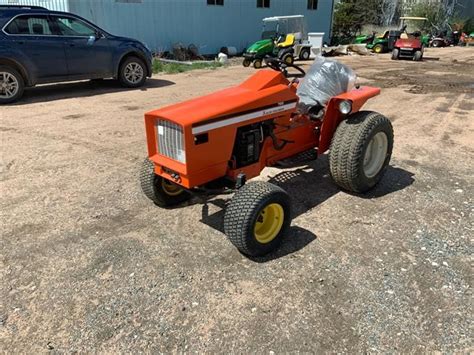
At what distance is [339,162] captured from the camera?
409cm

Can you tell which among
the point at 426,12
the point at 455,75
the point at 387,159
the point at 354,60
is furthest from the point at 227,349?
the point at 426,12

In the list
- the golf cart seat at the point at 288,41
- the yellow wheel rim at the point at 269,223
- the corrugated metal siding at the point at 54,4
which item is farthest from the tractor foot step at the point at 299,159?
the golf cart seat at the point at 288,41

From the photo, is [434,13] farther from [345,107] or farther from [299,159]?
[299,159]

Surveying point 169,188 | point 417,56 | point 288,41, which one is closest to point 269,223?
point 169,188

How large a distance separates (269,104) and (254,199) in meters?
1.00

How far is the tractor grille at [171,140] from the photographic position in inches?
126

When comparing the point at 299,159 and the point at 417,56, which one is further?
the point at 417,56

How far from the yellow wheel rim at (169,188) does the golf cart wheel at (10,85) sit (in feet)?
19.4

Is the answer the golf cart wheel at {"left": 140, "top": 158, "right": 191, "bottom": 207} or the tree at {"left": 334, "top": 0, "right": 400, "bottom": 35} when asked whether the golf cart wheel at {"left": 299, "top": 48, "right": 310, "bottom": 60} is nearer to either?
the tree at {"left": 334, "top": 0, "right": 400, "bottom": 35}

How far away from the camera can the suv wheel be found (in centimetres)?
991

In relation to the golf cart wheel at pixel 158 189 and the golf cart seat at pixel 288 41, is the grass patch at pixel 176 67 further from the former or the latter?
the golf cart wheel at pixel 158 189

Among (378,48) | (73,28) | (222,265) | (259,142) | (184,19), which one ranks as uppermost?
(73,28)

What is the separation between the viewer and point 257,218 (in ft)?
10.3

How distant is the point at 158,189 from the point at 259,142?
1039 millimetres
